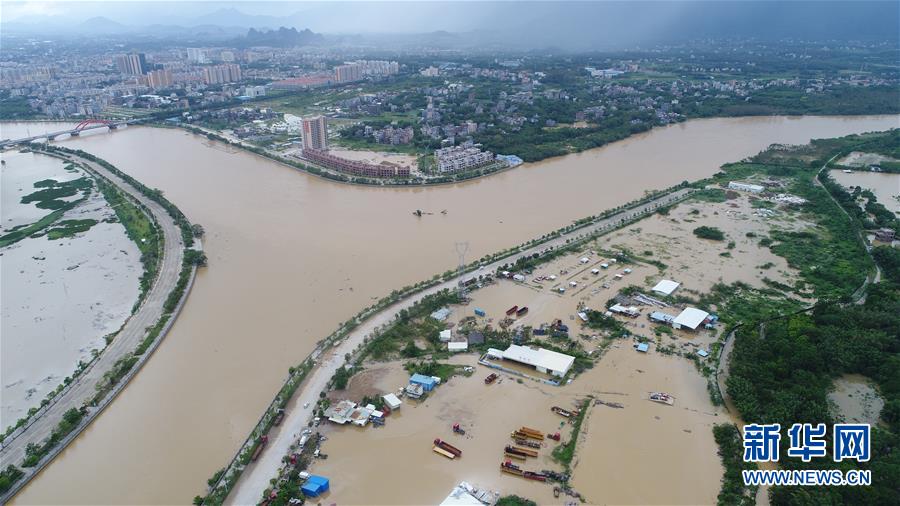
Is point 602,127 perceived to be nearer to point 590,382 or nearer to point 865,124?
point 865,124

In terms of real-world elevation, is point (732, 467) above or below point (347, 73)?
below

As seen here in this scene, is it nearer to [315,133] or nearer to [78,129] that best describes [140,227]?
[315,133]

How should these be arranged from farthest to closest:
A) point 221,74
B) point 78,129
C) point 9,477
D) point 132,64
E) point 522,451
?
1. point 132,64
2. point 221,74
3. point 78,129
4. point 522,451
5. point 9,477

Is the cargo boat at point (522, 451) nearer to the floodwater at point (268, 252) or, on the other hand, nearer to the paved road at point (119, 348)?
the floodwater at point (268, 252)

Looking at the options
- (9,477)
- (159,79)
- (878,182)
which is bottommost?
(9,477)

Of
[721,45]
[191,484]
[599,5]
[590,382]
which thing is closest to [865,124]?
[590,382]

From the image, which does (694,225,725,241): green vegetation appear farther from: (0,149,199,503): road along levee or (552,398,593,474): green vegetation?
(0,149,199,503): road along levee

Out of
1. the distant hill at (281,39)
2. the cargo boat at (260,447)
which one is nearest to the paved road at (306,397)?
the cargo boat at (260,447)

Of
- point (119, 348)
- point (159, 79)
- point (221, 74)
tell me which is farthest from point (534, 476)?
point (221, 74)
